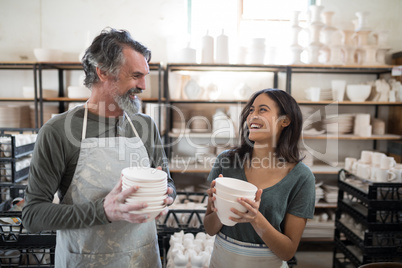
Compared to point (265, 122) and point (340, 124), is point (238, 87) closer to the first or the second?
point (340, 124)

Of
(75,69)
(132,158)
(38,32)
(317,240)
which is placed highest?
(38,32)

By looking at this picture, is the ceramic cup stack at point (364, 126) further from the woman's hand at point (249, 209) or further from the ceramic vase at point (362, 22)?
the woman's hand at point (249, 209)

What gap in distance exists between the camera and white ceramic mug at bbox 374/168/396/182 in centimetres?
236

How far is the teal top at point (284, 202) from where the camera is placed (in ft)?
4.36

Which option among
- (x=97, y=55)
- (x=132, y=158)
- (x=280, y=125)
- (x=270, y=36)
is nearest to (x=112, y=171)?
(x=132, y=158)

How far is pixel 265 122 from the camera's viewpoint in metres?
1.44

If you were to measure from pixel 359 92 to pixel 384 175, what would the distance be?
5.49 feet

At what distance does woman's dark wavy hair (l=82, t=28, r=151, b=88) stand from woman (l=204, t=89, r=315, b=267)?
0.67 m

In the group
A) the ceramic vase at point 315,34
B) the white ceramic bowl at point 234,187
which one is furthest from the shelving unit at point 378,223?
the ceramic vase at point 315,34

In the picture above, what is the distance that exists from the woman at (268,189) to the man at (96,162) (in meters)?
0.36

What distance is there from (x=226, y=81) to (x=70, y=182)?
3.08 metres

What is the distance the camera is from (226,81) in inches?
160

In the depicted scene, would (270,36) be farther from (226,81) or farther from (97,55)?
(97,55)

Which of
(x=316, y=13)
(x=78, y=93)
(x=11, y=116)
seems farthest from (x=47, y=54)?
(x=316, y=13)
